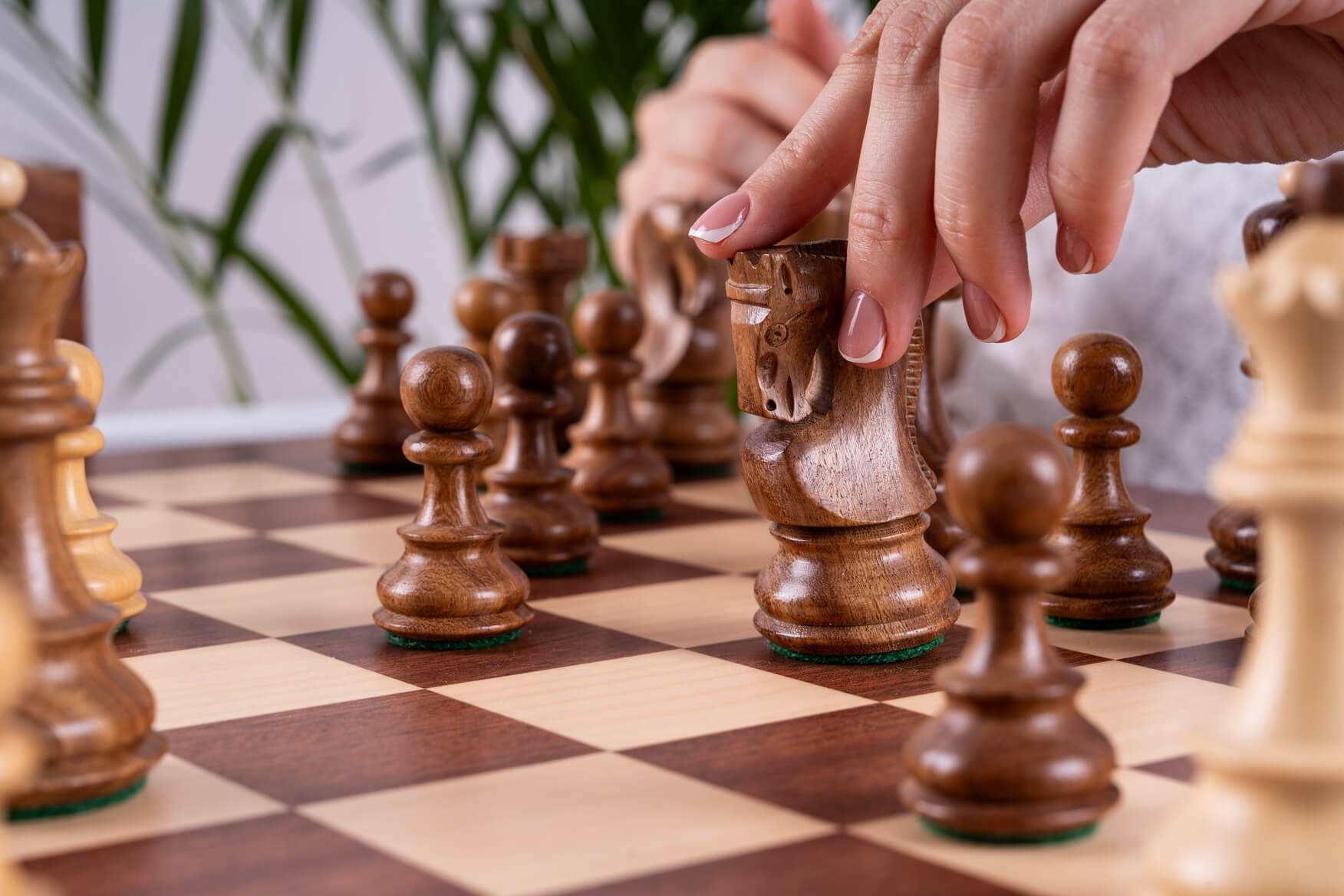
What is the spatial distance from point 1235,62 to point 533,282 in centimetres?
78

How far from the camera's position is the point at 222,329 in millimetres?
3521

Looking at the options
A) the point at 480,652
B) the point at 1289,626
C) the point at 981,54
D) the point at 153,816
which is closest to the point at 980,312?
the point at 981,54

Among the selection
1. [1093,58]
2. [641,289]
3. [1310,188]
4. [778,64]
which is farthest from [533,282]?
[1310,188]

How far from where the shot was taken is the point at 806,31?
6.20ft

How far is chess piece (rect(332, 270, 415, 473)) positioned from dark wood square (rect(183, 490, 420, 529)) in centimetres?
10

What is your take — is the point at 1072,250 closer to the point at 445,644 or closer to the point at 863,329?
the point at 863,329

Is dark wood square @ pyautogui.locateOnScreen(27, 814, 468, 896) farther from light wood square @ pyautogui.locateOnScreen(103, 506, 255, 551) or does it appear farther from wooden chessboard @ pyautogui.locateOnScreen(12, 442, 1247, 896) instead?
light wood square @ pyautogui.locateOnScreen(103, 506, 255, 551)

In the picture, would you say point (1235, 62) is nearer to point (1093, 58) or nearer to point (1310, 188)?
point (1093, 58)

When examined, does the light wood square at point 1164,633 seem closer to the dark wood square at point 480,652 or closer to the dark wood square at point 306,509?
the dark wood square at point 480,652

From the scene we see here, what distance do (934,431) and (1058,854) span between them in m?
0.64

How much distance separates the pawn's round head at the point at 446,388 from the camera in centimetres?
100

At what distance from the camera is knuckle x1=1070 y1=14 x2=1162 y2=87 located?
2.78 ft

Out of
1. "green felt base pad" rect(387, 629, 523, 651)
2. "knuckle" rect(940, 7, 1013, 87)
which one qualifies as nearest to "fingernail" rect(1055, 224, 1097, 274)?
"knuckle" rect(940, 7, 1013, 87)

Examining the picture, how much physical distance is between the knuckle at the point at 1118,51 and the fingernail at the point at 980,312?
0.17 m
